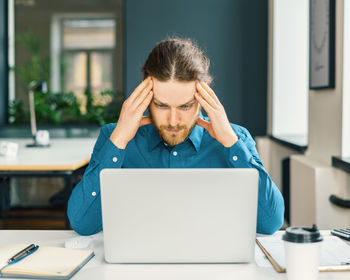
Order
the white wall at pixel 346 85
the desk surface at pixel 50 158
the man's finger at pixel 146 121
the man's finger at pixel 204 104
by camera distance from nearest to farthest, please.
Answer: the man's finger at pixel 204 104 → the man's finger at pixel 146 121 → the white wall at pixel 346 85 → the desk surface at pixel 50 158

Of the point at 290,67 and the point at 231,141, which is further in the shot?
the point at 290,67

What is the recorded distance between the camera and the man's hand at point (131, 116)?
1532 mm

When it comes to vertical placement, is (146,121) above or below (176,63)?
below

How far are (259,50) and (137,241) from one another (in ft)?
13.1

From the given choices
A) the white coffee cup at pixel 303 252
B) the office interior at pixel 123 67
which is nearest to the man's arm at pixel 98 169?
the white coffee cup at pixel 303 252

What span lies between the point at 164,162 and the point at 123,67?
131 inches

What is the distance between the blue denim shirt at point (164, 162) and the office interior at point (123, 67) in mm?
1570

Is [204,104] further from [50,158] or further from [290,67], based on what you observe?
[290,67]

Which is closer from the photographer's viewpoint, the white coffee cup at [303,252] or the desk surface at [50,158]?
the white coffee cup at [303,252]

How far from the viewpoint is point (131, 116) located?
60.9 inches

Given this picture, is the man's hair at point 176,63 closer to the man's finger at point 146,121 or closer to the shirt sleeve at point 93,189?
the man's finger at point 146,121

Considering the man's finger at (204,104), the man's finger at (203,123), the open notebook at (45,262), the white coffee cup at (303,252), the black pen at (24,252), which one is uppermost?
the man's finger at (204,104)

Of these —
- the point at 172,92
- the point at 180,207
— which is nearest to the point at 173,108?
the point at 172,92

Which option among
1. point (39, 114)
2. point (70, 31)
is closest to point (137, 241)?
point (39, 114)
